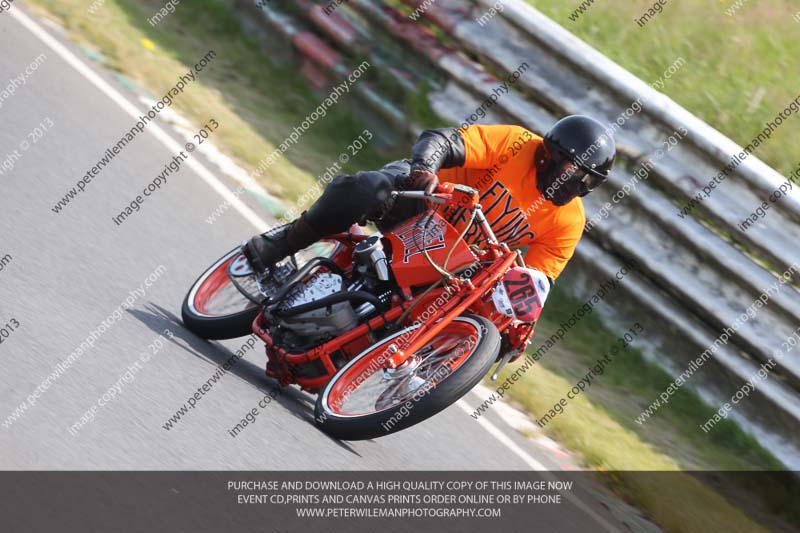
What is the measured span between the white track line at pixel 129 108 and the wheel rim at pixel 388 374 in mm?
2657

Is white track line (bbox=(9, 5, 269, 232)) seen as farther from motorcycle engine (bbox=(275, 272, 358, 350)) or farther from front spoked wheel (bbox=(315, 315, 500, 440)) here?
front spoked wheel (bbox=(315, 315, 500, 440))

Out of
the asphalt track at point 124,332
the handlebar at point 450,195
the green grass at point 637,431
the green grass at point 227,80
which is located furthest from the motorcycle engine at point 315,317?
the green grass at point 227,80

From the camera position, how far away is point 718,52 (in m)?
9.05

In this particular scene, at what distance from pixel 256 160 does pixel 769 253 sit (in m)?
3.93

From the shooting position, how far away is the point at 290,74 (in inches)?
409

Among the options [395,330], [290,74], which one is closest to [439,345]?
[395,330]

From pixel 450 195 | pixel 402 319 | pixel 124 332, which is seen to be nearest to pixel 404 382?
pixel 402 319

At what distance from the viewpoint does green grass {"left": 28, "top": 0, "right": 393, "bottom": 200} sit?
9.16 metres

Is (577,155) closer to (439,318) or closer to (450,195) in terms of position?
(450,195)

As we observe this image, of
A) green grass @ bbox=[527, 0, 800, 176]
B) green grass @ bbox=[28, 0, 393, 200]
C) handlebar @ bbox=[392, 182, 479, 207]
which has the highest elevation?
green grass @ bbox=[527, 0, 800, 176]

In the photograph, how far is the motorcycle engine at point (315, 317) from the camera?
5559mm

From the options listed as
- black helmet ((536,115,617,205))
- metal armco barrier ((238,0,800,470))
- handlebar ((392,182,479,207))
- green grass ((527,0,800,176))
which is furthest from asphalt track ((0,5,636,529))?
green grass ((527,0,800,176))

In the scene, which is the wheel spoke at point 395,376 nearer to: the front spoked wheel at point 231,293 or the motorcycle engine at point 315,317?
the motorcycle engine at point 315,317

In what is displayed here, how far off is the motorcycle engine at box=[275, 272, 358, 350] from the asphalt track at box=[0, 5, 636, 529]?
0.33 m
